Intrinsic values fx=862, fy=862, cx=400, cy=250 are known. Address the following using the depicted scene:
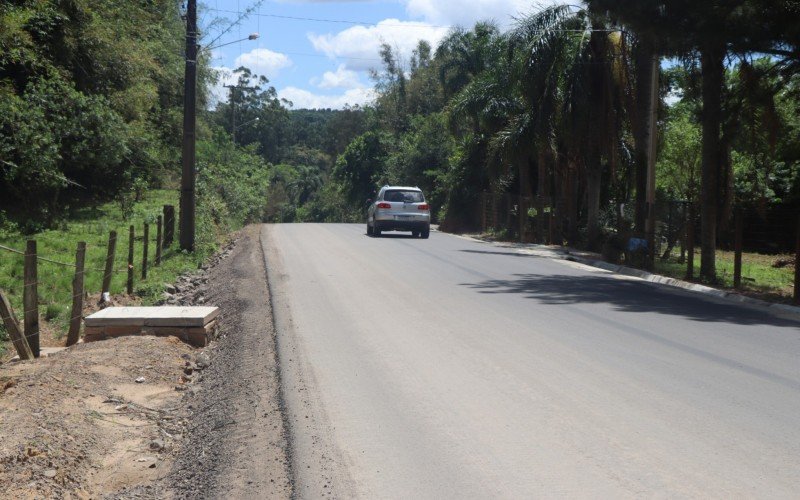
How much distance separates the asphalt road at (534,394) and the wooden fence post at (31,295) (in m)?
3.24

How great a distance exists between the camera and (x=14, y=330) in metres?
10.9

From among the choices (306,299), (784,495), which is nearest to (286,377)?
(784,495)

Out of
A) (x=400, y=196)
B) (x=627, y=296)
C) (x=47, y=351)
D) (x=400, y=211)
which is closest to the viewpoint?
(x=47, y=351)

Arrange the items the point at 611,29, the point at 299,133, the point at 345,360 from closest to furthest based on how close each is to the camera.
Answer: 1. the point at 345,360
2. the point at 611,29
3. the point at 299,133

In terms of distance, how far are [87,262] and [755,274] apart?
56.0 ft

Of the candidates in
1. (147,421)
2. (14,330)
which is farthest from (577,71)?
(147,421)

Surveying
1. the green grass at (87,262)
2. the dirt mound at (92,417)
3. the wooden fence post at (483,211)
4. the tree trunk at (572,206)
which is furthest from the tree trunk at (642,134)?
the wooden fence post at (483,211)

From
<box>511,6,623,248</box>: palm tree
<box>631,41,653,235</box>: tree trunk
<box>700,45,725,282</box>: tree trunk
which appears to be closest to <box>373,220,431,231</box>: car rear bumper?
<box>511,6,623,248</box>: palm tree

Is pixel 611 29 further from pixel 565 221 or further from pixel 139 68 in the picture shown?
pixel 139 68

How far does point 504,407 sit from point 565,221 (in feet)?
83.8

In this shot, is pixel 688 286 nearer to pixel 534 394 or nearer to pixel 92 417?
pixel 534 394

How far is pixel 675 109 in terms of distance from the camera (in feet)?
124

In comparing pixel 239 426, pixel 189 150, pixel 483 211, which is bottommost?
pixel 239 426

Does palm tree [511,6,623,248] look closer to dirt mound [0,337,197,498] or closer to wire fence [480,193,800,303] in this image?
wire fence [480,193,800,303]
